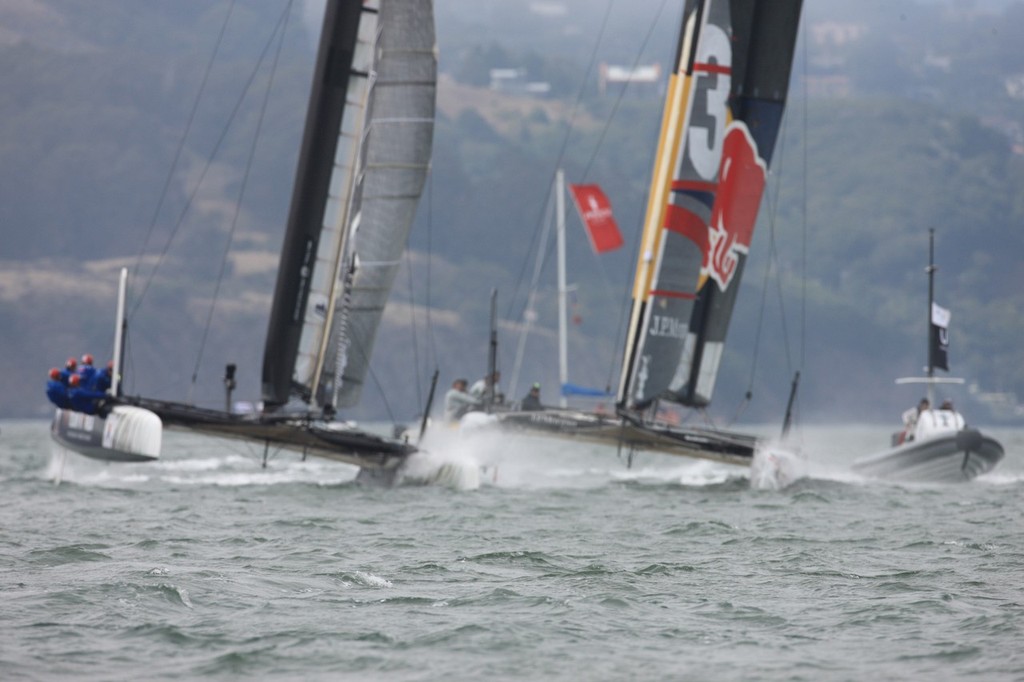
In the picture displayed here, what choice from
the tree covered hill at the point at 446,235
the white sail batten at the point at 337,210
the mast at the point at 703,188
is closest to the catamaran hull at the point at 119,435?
the white sail batten at the point at 337,210

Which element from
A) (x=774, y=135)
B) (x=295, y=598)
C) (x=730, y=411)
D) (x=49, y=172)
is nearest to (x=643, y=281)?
(x=774, y=135)

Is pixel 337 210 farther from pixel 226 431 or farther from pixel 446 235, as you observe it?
pixel 446 235

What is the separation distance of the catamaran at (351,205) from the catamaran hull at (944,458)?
7.41 m

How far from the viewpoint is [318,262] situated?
21703mm

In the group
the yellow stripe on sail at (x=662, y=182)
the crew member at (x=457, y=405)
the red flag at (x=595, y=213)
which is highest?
the red flag at (x=595, y=213)

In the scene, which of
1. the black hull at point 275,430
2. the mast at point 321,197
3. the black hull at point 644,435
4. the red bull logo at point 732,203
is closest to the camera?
the black hull at point 275,430

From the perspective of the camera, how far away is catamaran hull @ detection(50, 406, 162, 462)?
19.3m

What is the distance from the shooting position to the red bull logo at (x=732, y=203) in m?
25.3

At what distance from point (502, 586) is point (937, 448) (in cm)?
1316

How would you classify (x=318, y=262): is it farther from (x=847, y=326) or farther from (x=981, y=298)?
(x=981, y=298)

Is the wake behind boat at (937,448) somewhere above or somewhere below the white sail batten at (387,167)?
below

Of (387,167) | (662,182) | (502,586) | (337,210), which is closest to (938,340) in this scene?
(662,182)

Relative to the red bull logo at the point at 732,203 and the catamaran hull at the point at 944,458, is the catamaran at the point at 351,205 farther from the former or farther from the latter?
the catamaran hull at the point at 944,458

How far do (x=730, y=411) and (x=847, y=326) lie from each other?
23479 millimetres
